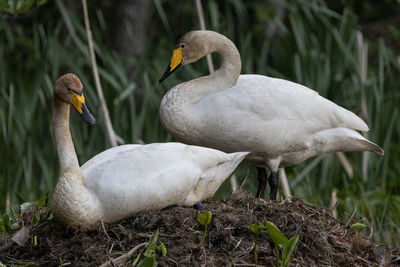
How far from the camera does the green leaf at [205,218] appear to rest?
3451mm

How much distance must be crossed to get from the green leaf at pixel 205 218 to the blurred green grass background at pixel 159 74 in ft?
6.22

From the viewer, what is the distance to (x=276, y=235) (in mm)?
3365

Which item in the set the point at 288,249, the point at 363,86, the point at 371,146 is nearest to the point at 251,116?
the point at 371,146

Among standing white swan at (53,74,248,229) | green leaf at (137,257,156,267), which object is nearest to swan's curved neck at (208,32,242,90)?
standing white swan at (53,74,248,229)

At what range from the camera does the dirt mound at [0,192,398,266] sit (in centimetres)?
340

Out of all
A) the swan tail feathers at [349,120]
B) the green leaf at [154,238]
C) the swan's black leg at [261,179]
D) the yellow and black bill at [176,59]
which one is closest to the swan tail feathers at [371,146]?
the swan tail feathers at [349,120]

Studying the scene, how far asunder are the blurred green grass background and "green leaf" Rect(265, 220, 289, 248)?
1.97 meters

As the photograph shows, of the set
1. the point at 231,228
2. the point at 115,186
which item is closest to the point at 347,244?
the point at 231,228

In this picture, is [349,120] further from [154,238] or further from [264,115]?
[154,238]

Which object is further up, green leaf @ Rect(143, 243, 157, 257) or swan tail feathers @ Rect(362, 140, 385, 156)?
green leaf @ Rect(143, 243, 157, 257)

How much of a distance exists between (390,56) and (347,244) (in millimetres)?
3665

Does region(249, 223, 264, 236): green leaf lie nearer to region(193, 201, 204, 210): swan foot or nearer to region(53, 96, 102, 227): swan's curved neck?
region(193, 201, 204, 210): swan foot

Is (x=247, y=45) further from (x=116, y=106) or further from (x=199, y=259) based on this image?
(x=199, y=259)

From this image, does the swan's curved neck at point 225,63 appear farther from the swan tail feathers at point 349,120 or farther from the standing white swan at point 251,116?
the swan tail feathers at point 349,120
